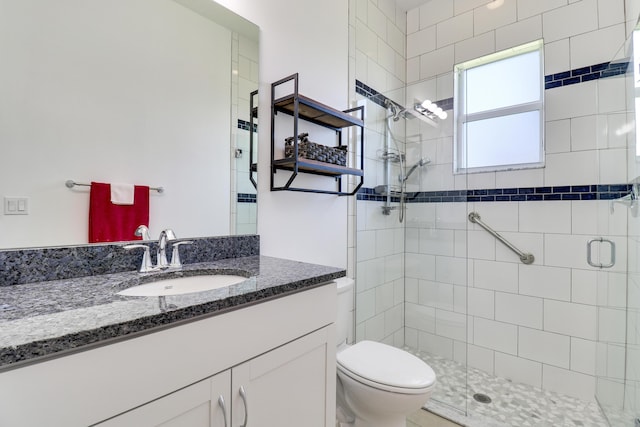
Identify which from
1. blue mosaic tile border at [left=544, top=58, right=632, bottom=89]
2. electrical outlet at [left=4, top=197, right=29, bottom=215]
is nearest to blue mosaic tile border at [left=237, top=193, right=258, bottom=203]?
electrical outlet at [left=4, top=197, right=29, bottom=215]

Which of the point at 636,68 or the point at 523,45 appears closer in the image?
the point at 636,68

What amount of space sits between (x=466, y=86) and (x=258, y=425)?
2619 mm

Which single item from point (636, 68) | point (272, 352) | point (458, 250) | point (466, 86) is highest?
point (466, 86)

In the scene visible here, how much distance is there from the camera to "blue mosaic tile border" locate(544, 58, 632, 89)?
169 cm

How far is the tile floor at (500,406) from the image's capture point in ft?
5.59

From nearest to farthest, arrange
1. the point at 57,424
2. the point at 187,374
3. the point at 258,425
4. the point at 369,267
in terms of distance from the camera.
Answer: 1. the point at 57,424
2. the point at 187,374
3. the point at 258,425
4. the point at 369,267

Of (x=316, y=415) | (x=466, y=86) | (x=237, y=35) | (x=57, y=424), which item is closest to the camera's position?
(x=57, y=424)

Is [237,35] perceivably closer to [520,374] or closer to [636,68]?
[636,68]

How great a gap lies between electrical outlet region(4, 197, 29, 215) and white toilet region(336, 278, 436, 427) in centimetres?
131

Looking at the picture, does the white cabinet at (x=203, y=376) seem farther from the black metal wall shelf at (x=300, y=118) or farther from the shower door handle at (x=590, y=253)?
the shower door handle at (x=590, y=253)

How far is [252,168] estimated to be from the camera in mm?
1485

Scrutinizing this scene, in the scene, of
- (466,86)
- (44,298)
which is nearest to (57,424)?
(44,298)

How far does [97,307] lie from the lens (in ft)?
2.23

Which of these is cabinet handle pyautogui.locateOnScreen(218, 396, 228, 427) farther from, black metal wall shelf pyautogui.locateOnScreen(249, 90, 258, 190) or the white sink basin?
black metal wall shelf pyautogui.locateOnScreen(249, 90, 258, 190)
